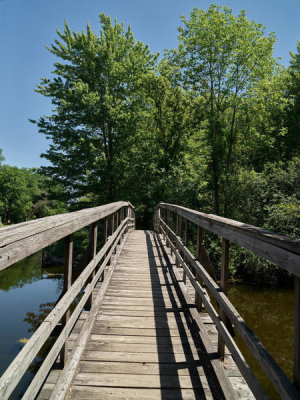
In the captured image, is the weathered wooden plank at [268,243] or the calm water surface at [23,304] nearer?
the weathered wooden plank at [268,243]

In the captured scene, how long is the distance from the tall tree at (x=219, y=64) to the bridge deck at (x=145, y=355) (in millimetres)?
13230

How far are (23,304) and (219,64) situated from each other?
61.9ft

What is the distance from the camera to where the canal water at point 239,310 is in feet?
24.2

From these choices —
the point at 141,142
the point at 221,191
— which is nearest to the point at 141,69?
the point at 141,142

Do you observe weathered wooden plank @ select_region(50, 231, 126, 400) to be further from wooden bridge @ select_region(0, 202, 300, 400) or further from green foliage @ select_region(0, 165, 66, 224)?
green foliage @ select_region(0, 165, 66, 224)

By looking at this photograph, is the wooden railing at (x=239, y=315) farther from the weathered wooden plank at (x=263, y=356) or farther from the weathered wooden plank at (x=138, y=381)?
the weathered wooden plank at (x=138, y=381)

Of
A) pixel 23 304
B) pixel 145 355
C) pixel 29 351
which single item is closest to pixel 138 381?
pixel 145 355

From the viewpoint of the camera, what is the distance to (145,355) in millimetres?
2320

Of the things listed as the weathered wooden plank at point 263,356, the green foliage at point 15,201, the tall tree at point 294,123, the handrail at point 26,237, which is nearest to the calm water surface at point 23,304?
the handrail at point 26,237

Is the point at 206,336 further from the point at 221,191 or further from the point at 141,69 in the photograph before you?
the point at 141,69

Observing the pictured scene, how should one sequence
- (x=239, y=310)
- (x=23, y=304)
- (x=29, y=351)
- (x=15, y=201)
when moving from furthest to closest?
(x=15, y=201)
(x=23, y=304)
(x=239, y=310)
(x=29, y=351)

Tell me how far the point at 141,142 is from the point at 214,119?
5422mm

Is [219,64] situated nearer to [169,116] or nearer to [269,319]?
[169,116]

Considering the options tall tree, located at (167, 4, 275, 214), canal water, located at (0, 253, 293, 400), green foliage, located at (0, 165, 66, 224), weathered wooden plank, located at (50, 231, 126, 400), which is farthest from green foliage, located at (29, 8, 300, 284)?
green foliage, located at (0, 165, 66, 224)
